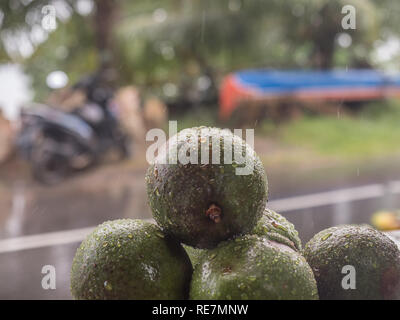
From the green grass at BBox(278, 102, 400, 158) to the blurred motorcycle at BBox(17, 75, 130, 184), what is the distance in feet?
6.30

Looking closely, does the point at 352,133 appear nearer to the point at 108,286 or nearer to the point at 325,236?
the point at 325,236

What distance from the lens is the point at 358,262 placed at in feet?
3.22

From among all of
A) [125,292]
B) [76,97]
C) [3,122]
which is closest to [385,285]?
[125,292]

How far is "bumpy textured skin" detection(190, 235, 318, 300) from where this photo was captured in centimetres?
83

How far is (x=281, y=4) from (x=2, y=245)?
6.55 m

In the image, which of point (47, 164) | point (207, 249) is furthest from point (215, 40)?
point (207, 249)

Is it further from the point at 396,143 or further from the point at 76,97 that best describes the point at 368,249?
the point at 396,143

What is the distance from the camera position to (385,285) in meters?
0.96

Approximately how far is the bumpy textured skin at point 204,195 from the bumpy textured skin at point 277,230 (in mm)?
44

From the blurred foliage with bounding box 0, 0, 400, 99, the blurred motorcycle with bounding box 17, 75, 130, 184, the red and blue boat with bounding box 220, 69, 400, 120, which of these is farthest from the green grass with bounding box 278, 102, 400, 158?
the blurred motorcycle with bounding box 17, 75, 130, 184

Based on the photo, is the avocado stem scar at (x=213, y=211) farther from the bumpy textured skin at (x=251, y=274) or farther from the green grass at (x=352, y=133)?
the green grass at (x=352, y=133)

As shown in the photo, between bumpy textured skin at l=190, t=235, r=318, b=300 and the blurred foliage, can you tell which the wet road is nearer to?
bumpy textured skin at l=190, t=235, r=318, b=300

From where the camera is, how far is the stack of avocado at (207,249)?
0.86 metres

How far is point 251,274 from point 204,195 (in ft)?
0.52
